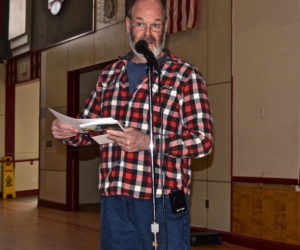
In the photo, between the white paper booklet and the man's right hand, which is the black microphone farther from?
the man's right hand

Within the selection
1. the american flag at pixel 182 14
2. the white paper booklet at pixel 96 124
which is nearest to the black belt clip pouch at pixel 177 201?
the white paper booklet at pixel 96 124

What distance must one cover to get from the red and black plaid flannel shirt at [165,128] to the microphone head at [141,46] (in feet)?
0.35

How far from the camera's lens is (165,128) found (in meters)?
1.66

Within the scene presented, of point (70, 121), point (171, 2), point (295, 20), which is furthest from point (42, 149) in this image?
point (70, 121)

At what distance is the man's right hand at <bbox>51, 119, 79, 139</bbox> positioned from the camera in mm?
Result: 1702

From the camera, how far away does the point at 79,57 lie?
26.0ft

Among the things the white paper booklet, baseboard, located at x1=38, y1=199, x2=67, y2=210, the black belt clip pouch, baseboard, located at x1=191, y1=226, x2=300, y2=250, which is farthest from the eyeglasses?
baseboard, located at x1=38, y1=199, x2=67, y2=210

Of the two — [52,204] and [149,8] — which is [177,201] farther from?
[52,204]

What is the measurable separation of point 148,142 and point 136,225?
0.29m

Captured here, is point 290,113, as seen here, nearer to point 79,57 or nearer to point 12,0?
point 79,57

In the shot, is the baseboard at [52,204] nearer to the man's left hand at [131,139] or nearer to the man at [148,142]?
the man at [148,142]

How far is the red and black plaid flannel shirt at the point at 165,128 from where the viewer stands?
1.60 metres

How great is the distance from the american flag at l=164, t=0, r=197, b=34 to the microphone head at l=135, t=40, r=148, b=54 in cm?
411

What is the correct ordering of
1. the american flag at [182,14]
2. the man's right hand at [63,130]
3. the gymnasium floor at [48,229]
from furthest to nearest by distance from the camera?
the american flag at [182,14] < the gymnasium floor at [48,229] < the man's right hand at [63,130]
